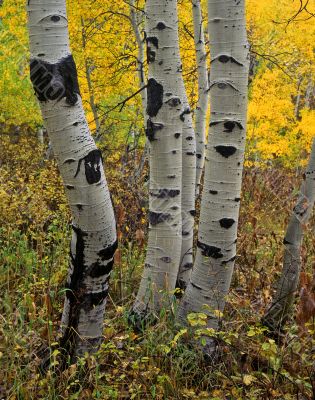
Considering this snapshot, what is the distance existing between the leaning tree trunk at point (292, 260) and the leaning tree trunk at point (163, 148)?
2.62ft

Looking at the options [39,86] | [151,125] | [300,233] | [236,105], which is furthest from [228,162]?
[39,86]

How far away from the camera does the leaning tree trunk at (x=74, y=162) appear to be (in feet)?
6.93

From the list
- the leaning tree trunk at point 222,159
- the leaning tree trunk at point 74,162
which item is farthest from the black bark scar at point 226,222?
the leaning tree trunk at point 74,162

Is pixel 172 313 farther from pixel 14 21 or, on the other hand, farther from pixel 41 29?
pixel 14 21

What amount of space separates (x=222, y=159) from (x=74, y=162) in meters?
0.98

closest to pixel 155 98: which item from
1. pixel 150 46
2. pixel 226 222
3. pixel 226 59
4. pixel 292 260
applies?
pixel 150 46

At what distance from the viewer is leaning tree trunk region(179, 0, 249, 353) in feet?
8.45

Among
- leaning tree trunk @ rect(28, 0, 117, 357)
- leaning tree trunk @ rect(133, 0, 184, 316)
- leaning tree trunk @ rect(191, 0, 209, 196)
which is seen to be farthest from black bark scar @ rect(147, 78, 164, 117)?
leaning tree trunk @ rect(191, 0, 209, 196)

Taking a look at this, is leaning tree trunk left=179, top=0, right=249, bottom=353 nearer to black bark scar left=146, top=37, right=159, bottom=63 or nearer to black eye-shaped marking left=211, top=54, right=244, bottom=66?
black eye-shaped marking left=211, top=54, right=244, bottom=66

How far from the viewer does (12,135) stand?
18.5 metres

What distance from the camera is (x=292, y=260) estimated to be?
10.3 ft

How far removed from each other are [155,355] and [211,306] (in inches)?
22.2

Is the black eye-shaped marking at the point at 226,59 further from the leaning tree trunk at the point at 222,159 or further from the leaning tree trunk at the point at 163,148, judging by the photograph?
the leaning tree trunk at the point at 163,148

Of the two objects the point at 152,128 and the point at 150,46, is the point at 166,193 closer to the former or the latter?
the point at 152,128
